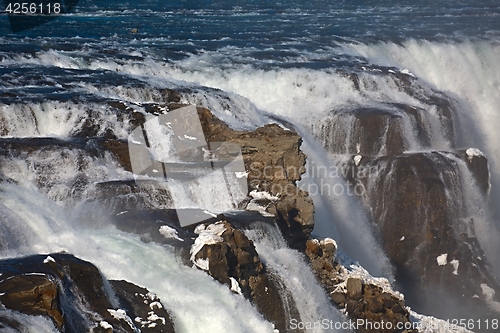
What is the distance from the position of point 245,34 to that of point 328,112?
14726mm

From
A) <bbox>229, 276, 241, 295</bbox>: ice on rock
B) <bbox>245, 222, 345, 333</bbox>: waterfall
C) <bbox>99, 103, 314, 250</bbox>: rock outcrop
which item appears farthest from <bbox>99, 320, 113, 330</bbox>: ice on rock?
<bbox>99, 103, 314, 250</bbox>: rock outcrop

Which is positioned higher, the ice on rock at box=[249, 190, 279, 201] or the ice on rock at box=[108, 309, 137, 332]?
the ice on rock at box=[108, 309, 137, 332]

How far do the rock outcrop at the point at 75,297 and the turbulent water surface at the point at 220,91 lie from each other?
1.40 feet

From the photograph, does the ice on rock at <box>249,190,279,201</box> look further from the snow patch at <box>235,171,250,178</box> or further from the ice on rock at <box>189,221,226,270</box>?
the ice on rock at <box>189,221,226,270</box>

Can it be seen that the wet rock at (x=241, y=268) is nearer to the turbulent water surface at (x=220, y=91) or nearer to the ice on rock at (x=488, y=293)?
the turbulent water surface at (x=220, y=91)

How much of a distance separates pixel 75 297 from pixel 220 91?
1585cm

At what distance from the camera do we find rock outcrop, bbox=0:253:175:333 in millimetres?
12914

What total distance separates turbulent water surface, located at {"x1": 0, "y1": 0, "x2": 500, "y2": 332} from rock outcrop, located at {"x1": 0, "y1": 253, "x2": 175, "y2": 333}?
43 cm

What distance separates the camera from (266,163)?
69.9ft

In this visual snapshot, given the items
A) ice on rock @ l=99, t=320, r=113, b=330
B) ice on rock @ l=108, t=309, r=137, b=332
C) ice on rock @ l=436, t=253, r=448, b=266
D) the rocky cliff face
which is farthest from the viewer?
ice on rock @ l=436, t=253, r=448, b=266

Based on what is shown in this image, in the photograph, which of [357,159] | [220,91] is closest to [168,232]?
[357,159]

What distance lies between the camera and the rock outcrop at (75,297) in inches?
508

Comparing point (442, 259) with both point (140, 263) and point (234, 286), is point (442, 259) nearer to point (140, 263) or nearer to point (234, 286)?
point (234, 286)

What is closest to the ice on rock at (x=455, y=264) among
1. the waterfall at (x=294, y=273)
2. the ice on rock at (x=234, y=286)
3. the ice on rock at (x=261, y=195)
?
the ice on rock at (x=261, y=195)
